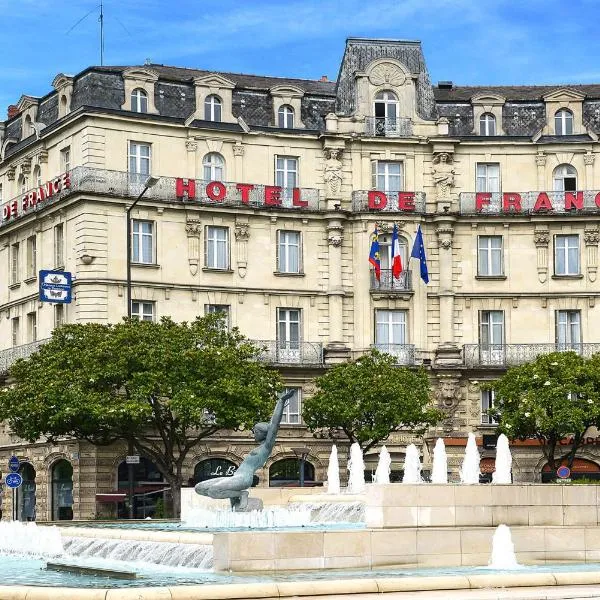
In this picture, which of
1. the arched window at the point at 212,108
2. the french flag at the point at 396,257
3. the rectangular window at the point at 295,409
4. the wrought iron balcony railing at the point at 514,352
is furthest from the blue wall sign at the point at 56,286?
the wrought iron balcony railing at the point at 514,352

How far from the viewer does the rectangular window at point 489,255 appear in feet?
245

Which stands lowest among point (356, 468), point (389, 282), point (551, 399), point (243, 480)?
point (356, 468)

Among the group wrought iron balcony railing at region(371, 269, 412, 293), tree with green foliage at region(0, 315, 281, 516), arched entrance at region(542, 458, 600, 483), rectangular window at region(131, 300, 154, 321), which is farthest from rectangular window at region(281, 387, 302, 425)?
arched entrance at region(542, 458, 600, 483)

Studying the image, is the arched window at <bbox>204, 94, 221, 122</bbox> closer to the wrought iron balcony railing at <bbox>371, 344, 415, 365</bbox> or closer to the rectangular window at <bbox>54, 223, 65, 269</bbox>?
the rectangular window at <bbox>54, 223, 65, 269</bbox>

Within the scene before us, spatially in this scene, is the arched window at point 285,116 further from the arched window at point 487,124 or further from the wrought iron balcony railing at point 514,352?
the wrought iron balcony railing at point 514,352

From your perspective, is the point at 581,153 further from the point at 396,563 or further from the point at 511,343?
the point at 396,563

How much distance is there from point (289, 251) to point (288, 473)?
10.0 m

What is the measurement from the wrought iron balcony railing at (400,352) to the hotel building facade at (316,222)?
0.11 metres

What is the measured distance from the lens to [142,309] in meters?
69.9

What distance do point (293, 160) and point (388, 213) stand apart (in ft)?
16.4

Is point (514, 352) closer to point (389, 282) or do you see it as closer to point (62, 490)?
point (389, 282)

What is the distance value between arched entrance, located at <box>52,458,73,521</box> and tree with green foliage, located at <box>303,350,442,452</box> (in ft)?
34.5

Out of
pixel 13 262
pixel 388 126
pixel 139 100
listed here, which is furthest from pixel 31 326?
pixel 388 126

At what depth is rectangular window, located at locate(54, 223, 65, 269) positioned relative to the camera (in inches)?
2793
